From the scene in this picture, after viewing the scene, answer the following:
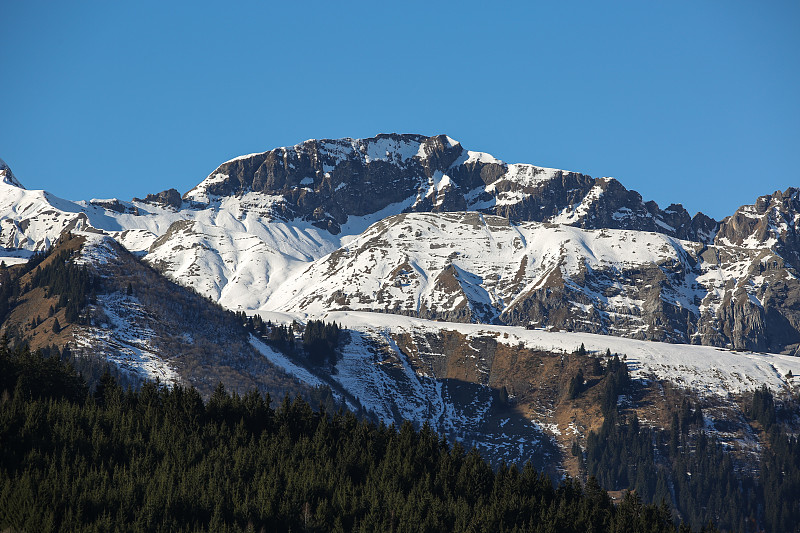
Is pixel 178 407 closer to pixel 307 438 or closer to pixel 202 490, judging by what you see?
pixel 307 438

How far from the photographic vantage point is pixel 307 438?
628 feet

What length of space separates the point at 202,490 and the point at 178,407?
152ft

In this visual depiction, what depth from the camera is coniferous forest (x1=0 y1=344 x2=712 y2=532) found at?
138 meters

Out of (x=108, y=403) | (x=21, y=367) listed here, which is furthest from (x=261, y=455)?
(x=21, y=367)

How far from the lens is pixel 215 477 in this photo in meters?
156

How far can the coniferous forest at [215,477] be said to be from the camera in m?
138

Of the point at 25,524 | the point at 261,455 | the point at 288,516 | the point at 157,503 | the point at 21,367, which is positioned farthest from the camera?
the point at 21,367

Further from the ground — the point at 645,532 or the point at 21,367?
the point at 21,367

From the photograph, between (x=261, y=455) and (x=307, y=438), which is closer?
(x=261, y=455)

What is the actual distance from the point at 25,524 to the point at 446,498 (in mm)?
72228

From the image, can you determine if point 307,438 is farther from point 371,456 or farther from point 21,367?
point 21,367

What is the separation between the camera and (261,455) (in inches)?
6806

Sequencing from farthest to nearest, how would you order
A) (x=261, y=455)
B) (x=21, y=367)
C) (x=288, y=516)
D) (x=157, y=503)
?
(x=21, y=367)
(x=261, y=455)
(x=288, y=516)
(x=157, y=503)

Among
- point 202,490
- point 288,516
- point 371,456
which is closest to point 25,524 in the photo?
point 202,490
